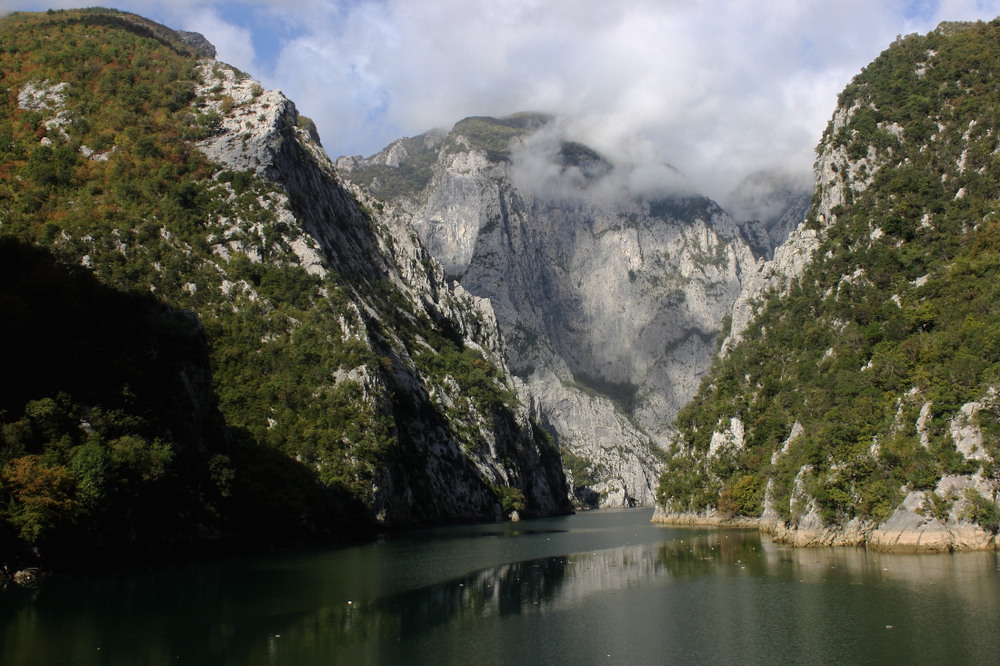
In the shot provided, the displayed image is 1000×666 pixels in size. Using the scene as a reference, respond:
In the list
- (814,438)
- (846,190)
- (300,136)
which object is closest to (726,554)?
(814,438)

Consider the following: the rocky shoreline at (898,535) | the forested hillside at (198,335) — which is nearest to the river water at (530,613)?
the rocky shoreline at (898,535)

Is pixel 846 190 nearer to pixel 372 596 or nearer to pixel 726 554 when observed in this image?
pixel 726 554

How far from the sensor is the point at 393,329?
429 ft

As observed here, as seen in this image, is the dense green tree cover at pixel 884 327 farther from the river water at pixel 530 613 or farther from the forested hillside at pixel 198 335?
the forested hillside at pixel 198 335

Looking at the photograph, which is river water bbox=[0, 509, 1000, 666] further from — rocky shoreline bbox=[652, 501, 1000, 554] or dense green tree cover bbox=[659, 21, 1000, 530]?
dense green tree cover bbox=[659, 21, 1000, 530]

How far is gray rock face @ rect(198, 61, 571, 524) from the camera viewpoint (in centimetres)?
10656

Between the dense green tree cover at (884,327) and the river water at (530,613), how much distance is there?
8022 millimetres

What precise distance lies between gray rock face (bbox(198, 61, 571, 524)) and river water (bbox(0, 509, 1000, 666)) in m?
45.4

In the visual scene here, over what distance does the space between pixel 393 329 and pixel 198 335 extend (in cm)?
5530

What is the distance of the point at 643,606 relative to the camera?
3791cm

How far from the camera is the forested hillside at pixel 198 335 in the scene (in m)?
55.2

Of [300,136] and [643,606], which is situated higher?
[300,136]

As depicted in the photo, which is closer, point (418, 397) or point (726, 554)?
point (726, 554)

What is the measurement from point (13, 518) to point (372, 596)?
21.8 m
